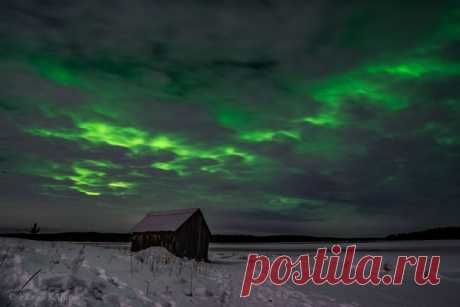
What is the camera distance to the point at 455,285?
14852 millimetres

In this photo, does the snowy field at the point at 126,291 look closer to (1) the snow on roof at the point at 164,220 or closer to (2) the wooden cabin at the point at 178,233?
(2) the wooden cabin at the point at 178,233

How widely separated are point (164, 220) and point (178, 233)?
128 inches

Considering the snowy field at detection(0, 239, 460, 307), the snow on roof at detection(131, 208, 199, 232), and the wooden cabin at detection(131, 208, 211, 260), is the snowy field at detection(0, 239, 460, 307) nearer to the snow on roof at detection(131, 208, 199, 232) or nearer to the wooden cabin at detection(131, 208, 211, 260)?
the wooden cabin at detection(131, 208, 211, 260)

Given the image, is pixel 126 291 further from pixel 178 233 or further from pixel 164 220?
pixel 164 220

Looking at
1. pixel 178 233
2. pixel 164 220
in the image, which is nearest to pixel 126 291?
pixel 178 233

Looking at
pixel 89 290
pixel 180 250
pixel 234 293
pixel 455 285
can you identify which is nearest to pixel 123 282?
pixel 89 290

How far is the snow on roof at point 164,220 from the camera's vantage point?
28155 millimetres

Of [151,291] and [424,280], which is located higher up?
[151,291]

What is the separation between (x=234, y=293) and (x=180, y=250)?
17974 mm

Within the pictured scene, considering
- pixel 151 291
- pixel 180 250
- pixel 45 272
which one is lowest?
pixel 180 250

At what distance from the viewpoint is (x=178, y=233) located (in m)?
27.3

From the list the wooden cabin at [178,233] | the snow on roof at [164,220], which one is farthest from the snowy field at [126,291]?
the snow on roof at [164,220]

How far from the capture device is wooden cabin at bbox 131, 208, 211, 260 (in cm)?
2723

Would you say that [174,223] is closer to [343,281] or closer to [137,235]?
[137,235]
